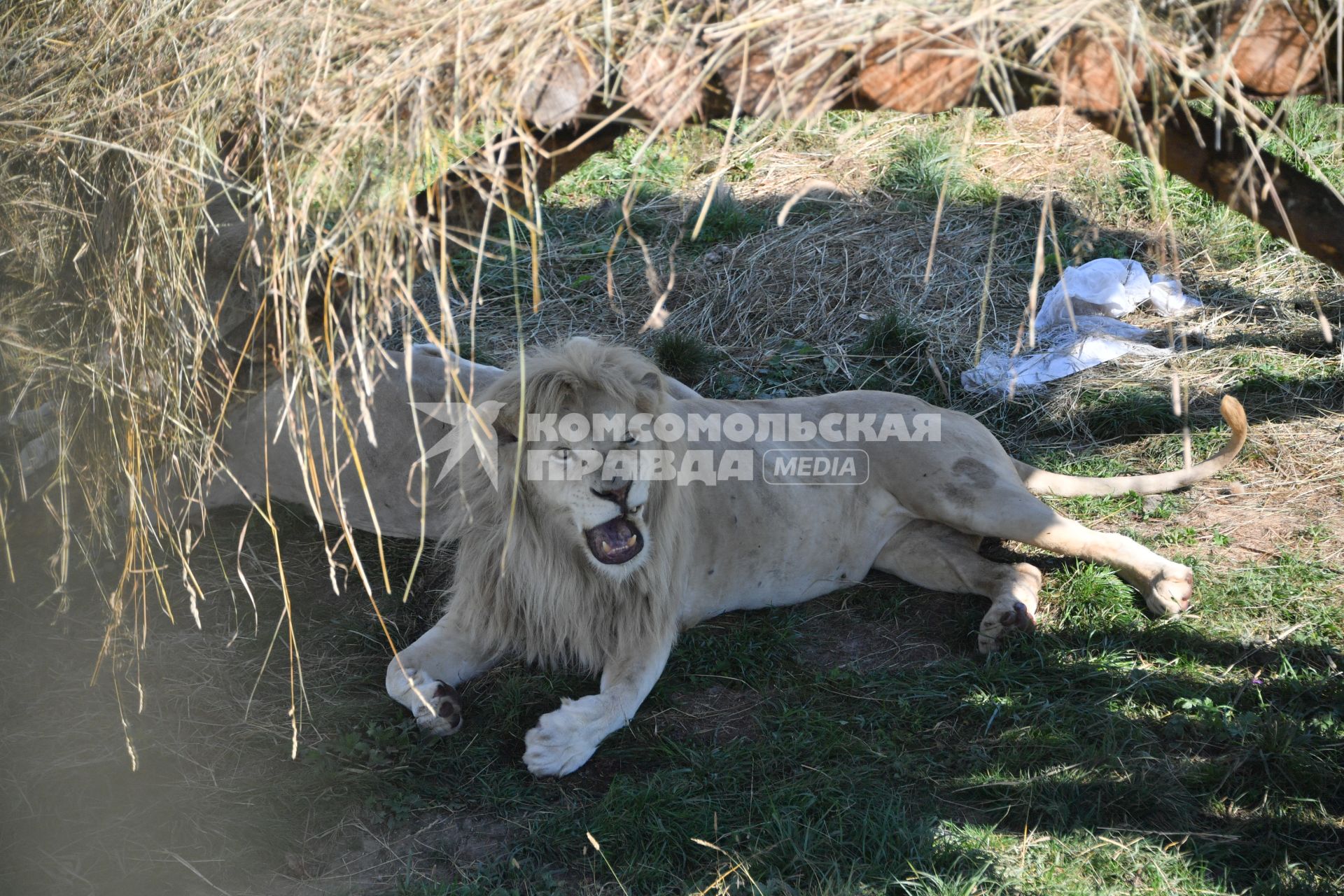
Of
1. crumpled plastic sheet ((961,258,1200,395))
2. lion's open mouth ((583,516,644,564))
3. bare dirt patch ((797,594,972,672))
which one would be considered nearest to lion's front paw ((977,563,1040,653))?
bare dirt patch ((797,594,972,672))

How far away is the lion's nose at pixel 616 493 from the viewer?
3527 millimetres

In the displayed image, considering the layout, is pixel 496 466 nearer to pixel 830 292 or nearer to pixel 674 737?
pixel 674 737

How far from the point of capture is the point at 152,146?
9.11 ft

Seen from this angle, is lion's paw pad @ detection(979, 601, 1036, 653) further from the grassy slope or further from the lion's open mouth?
the lion's open mouth

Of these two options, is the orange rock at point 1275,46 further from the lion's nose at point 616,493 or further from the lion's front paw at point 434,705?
the lion's front paw at point 434,705

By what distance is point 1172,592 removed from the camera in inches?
157

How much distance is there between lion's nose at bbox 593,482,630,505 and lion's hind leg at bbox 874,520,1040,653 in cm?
145

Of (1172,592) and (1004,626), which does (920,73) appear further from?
(1172,592)

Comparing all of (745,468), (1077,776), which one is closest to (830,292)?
(745,468)

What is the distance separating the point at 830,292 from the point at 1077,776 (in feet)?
11.7

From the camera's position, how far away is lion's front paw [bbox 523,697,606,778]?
11.3 feet

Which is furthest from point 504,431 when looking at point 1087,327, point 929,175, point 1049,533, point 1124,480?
point 929,175

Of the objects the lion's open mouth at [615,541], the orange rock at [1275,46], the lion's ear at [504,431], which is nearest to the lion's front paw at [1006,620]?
the lion's open mouth at [615,541]

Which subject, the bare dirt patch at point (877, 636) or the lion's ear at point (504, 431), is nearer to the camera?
the lion's ear at point (504, 431)
